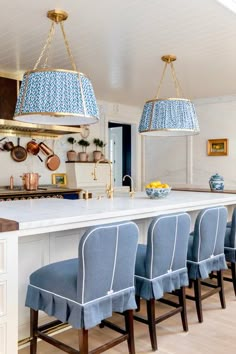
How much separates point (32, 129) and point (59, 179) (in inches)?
49.4

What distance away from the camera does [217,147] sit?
20.4ft

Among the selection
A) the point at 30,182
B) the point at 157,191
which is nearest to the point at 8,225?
the point at 157,191

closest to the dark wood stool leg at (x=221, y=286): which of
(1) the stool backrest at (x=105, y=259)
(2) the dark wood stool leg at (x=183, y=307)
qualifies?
(2) the dark wood stool leg at (x=183, y=307)

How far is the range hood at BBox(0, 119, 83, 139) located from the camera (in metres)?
4.32

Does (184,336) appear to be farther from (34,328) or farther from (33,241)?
(33,241)

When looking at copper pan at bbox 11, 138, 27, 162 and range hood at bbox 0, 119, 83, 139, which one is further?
copper pan at bbox 11, 138, 27, 162

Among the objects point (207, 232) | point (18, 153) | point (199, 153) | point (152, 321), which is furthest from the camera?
point (199, 153)

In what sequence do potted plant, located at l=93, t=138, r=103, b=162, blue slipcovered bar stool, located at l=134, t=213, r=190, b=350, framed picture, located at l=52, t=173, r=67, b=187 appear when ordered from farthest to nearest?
potted plant, located at l=93, t=138, r=103, b=162
framed picture, located at l=52, t=173, r=67, b=187
blue slipcovered bar stool, located at l=134, t=213, r=190, b=350

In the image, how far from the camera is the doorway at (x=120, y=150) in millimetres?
7543

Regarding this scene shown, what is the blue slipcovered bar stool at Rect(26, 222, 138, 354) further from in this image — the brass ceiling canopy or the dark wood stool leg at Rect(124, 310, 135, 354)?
the brass ceiling canopy

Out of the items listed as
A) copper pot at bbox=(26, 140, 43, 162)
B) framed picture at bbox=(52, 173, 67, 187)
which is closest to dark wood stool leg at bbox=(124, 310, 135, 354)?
copper pot at bbox=(26, 140, 43, 162)

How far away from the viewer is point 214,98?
6207 mm

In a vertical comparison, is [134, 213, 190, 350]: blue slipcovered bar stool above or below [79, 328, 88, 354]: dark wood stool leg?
above

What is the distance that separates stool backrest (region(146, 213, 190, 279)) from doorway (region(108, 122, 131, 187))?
5.13 metres
